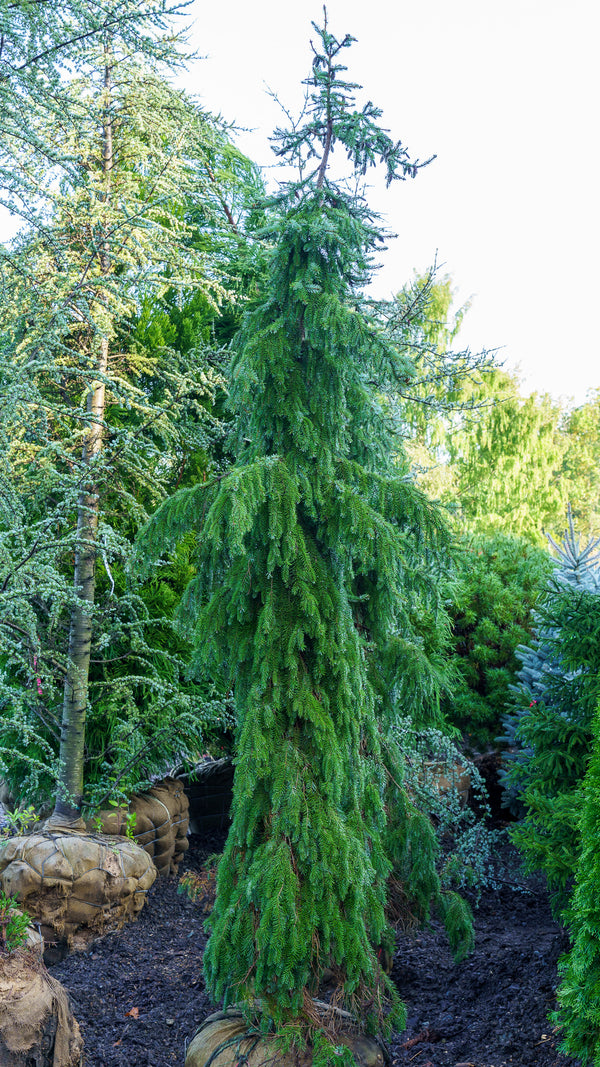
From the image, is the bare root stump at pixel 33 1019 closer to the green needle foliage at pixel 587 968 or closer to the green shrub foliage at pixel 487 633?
the green needle foliage at pixel 587 968

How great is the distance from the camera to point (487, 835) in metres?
5.52

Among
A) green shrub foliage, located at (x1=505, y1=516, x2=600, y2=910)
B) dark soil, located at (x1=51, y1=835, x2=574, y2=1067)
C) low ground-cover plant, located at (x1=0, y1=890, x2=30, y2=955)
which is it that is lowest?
dark soil, located at (x1=51, y1=835, x2=574, y2=1067)

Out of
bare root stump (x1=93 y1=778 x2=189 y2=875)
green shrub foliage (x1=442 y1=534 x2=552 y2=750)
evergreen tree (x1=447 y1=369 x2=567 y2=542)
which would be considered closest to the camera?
bare root stump (x1=93 y1=778 x2=189 y2=875)

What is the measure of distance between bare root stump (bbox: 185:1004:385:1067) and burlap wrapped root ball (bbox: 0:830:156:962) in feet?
5.16

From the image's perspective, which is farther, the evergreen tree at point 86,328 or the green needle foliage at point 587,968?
the evergreen tree at point 86,328

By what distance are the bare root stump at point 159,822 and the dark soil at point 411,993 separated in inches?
18.5

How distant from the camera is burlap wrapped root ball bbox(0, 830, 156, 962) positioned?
4.70 meters

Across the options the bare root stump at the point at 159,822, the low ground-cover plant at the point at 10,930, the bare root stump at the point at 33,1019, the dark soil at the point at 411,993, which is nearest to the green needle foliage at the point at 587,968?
the dark soil at the point at 411,993

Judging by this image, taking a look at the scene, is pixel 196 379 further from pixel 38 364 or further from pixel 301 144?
pixel 301 144

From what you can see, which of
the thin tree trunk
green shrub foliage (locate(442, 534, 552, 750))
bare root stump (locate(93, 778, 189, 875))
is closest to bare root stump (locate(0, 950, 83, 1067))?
the thin tree trunk

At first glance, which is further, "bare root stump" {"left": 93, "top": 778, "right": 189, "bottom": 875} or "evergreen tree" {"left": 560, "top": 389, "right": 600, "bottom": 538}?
"evergreen tree" {"left": 560, "top": 389, "right": 600, "bottom": 538}

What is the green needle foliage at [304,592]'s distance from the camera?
125 inches

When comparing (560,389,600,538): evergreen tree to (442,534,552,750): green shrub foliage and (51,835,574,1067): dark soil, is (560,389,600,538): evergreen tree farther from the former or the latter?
(51,835,574,1067): dark soil

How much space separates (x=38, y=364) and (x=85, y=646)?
2170 millimetres
